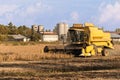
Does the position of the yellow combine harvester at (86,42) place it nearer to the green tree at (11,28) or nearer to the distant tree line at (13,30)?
the distant tree line at (13,30)

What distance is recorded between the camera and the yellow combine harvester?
33031 millimetres

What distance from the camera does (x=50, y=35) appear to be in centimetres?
12644

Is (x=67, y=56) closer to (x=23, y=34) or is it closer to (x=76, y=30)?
(x=76, y=30)

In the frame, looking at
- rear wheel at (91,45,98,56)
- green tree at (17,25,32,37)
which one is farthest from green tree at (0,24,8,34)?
rear wheel at (91,45,98,56)

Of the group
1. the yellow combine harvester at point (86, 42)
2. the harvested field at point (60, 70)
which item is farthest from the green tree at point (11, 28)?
the harvested field at point (60, 70)

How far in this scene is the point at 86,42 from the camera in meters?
34.2

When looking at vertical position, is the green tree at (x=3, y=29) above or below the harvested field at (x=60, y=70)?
above

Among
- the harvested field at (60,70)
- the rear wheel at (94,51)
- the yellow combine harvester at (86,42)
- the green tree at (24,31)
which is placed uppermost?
the green tree at (24,31)

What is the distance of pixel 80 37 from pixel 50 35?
9187 centimetres

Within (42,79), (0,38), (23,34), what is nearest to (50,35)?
(23,34)

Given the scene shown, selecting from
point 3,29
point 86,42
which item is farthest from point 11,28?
point 86,42

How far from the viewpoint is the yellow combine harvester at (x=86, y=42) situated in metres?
33.0

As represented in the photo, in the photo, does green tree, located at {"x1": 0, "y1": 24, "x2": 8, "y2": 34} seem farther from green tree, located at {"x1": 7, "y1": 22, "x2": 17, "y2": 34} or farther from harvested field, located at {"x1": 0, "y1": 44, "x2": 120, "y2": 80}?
harvested field, located at {"x1": 0, "y1": 44, "x2": 120, "y2": 80}

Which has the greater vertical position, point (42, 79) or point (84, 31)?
point (84, 31)
